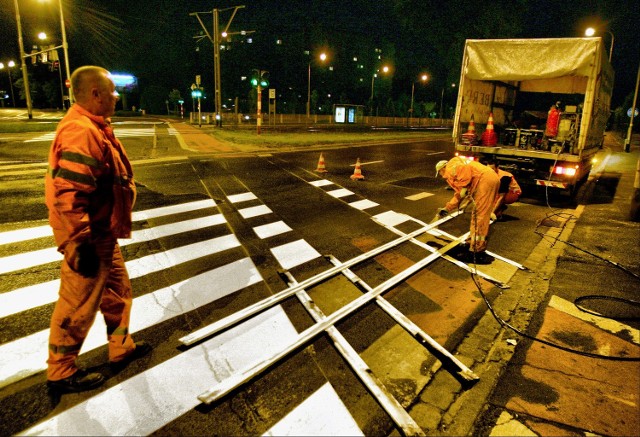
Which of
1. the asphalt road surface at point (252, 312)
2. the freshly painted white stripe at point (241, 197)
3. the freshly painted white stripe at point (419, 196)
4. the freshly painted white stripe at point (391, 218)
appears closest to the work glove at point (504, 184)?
the asphalt road surface at point (252, 312)

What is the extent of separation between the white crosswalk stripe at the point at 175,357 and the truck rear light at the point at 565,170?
688 cm

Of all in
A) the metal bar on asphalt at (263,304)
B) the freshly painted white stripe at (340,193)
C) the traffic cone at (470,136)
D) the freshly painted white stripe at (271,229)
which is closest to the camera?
the metal bar on asphalt at (263,304)

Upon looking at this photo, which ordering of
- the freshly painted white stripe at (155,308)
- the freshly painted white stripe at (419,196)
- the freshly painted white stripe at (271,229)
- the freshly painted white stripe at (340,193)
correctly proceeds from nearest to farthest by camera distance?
the freshly painted white stripe at (155,308), the freshly painted white stripe at (271,229), the freshly painted white stripe at (340,193), the freshly painted white stripe at (419,196)

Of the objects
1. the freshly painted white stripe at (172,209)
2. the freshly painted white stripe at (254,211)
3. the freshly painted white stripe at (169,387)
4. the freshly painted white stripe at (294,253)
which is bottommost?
the freshly painted white stripe at (169,387)

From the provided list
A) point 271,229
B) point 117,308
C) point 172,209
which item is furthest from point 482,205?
point 172,209

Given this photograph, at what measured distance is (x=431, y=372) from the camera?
10.6 feet

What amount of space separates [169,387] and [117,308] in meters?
0.73

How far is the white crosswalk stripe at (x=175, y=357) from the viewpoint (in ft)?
8.57

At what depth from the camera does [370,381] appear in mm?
3002

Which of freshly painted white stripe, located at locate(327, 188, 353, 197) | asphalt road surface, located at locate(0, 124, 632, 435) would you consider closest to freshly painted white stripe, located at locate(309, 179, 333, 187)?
freshly painted white stripe, located at locate(327, 188, 353, 197)

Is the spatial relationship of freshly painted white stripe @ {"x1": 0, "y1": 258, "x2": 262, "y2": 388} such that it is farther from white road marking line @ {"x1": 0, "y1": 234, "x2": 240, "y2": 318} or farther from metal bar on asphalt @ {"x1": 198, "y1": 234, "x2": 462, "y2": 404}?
white road marking line @ {"x1": 0, "y1": 234, "x2": 240, "y2": 318}

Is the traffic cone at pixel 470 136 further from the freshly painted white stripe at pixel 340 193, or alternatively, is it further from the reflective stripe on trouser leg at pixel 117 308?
the reflective stripe on trouser leg at pixel 117 308

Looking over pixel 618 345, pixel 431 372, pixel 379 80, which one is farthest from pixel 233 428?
pixel 379 80

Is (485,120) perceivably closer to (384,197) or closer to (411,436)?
(384,197)
